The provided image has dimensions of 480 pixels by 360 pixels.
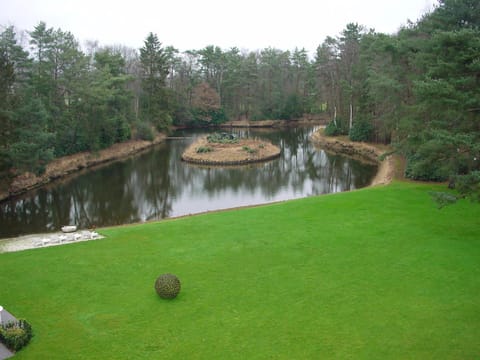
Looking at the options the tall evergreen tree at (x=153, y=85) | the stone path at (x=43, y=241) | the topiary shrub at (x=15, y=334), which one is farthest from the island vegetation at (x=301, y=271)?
the tall evergreen tree at (x=153, y=85)

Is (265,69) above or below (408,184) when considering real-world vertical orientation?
above

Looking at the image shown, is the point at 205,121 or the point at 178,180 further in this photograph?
the point at 205,121

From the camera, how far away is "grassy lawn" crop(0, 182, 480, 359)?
930 centimetres

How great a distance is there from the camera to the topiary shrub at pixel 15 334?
9.14 meters

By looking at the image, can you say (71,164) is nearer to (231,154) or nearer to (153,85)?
(231,154)

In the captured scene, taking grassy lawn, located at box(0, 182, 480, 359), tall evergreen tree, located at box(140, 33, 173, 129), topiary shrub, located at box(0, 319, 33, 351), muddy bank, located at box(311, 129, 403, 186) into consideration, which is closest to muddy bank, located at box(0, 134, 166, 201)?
tall evergreen tree, located at box(140, 33, 173, 129)

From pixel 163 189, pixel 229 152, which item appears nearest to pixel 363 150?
pixel 229 152

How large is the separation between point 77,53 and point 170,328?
123 feet

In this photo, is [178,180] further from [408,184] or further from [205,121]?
[205,121]

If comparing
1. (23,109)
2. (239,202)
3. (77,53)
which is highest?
(77,53)

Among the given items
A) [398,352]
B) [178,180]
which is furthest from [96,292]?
[178,180]

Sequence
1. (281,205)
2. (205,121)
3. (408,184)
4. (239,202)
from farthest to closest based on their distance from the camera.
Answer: (205,121) < (239,202) < (408,184) < (281,205)

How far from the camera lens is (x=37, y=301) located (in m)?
11.2

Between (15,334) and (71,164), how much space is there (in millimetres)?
31876
